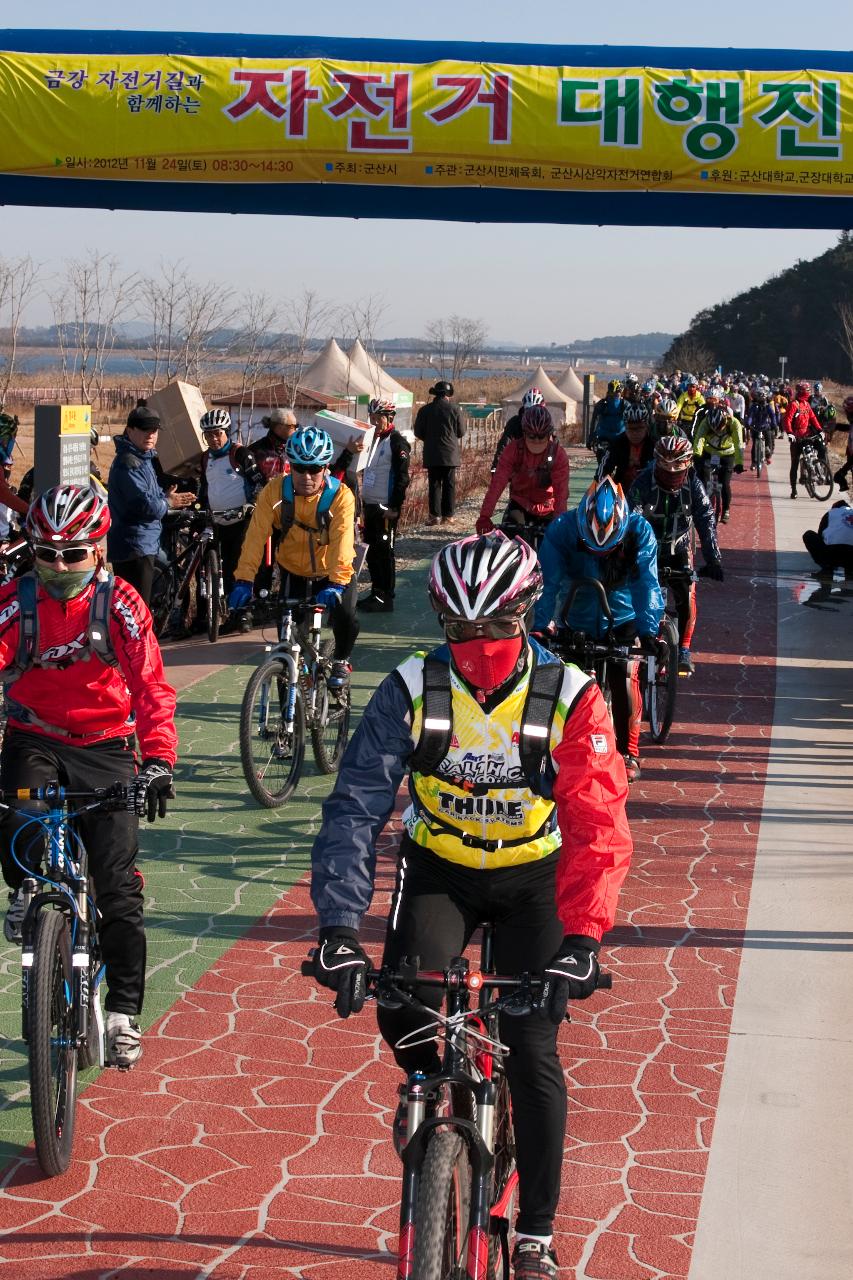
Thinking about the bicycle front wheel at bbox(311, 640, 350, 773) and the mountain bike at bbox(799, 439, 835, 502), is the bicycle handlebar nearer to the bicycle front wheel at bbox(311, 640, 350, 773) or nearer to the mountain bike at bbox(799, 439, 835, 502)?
the bicycle front wheel at bbox(311, 640, 350, 773)

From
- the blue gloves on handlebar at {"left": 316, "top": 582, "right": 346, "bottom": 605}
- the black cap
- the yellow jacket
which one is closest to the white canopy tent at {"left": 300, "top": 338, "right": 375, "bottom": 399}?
the black cap

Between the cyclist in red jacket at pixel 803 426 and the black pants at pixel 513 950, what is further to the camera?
the cyclist in red jacket at pixel 803 426

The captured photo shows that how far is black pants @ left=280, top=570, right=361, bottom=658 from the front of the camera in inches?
363

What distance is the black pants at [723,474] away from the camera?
864 inches

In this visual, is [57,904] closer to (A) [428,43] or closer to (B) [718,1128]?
(B) [718,1128]

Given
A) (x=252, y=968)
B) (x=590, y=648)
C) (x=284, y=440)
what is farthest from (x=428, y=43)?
(x=252, y=968)

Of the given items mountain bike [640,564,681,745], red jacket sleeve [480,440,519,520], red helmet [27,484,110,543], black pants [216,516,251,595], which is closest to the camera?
red helmet [27,484,110,543]

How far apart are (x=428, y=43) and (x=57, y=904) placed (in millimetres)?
10089

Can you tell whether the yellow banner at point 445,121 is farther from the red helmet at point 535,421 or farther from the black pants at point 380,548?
the black pants at point 380,548

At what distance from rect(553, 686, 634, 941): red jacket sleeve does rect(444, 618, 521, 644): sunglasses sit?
0.80ft

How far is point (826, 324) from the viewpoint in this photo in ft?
419

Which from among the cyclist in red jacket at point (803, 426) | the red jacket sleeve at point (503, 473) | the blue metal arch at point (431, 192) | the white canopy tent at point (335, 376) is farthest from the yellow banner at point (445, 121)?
the white canopy tent at point (335, 376)

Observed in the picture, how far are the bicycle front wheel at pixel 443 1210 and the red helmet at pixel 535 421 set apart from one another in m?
9.38

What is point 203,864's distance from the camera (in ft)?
25.9
